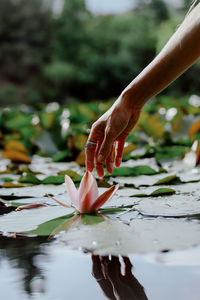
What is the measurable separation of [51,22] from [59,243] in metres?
18.2

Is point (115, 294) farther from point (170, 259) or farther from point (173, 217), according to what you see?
point (173, 217)

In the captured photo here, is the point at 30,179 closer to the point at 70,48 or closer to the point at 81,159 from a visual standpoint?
the point at 81,159

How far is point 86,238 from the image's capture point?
1.80 ft

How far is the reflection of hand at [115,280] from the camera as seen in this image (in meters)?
0.38

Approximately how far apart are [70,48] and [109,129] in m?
17.0

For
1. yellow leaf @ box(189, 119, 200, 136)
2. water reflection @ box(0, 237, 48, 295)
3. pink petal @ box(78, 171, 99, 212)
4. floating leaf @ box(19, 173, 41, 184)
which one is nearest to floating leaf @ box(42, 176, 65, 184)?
floating leaf @ box(19, 173, 41, 184)

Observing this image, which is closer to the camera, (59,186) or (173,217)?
(173,217)

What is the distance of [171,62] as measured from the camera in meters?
0.68

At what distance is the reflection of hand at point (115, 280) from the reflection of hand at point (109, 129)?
275 mm

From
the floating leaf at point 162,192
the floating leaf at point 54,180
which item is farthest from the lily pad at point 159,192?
the floating leaf at point 54,180

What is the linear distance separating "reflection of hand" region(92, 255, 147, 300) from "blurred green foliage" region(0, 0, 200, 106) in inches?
585

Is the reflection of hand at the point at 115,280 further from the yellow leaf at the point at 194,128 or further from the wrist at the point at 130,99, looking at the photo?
the yellow leaf at the point at 194,128

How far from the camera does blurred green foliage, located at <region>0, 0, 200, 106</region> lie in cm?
1553

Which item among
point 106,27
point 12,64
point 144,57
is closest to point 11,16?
point 12,64
